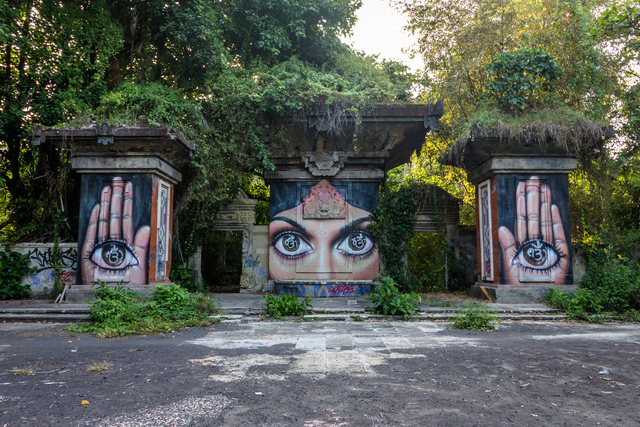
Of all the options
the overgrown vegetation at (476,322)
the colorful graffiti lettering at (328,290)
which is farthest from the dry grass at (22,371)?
the colorful graffiti lettering at (328,290)

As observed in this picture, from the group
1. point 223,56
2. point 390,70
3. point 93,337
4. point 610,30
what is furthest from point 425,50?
point 93,337

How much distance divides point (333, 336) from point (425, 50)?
32.3ft

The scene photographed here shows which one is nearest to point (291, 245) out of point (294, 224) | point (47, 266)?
point (294, 224)

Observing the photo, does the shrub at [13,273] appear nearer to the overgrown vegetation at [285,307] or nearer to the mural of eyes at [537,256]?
the overgrown vegetation at [285,307]

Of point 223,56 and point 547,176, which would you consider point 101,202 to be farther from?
point 547,176

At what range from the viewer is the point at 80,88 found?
1045cm

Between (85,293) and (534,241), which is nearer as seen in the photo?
(85,293)

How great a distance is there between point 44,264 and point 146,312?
4418 millimetres

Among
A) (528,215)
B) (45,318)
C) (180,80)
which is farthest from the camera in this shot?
(180,80)

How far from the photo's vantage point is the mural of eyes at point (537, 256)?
10234 mm

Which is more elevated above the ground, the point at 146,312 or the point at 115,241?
the point at 115,241

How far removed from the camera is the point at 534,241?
10.4m

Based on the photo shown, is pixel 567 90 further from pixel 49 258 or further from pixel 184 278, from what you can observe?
pixel 49 258

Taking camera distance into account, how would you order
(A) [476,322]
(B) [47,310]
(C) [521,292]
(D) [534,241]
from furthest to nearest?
(D) [534,241] < (C) [521,292] < (B) [47,310] < (A) [476,322]
